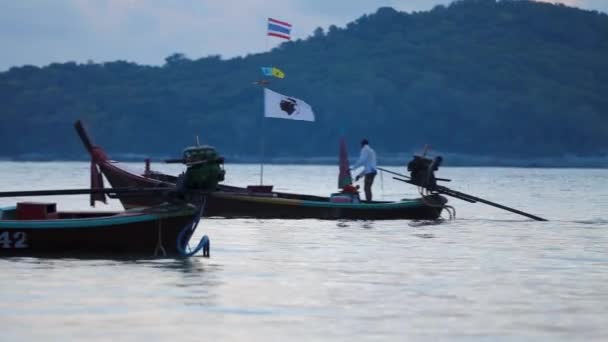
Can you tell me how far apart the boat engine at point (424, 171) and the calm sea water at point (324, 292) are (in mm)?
5192

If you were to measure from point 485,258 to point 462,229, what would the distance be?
7585 millimetres

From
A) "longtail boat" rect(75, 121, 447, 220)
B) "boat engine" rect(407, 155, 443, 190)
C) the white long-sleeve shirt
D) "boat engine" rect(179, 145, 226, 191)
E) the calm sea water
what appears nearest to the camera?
the calm sea water

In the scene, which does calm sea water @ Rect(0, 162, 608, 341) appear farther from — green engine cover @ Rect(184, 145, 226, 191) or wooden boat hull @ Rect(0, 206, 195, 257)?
green engine cover @ Rect(184, 145, 226, 191)

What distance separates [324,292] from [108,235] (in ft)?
16.8

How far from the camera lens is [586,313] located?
14.6m

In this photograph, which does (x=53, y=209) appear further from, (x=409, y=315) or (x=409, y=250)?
(x=409, y=315)

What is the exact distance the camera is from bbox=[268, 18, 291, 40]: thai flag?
35.1 m

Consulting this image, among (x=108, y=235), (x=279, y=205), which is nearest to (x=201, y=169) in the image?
(x=108, y=235)

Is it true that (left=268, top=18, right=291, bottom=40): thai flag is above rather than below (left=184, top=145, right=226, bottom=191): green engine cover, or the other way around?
above

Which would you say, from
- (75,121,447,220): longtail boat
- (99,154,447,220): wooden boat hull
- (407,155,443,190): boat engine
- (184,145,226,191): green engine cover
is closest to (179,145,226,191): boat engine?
(184,145,226,191): green engine cover

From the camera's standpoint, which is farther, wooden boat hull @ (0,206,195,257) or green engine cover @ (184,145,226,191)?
green engine cover @ (184,145,226,191)

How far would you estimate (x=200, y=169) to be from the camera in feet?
65.9

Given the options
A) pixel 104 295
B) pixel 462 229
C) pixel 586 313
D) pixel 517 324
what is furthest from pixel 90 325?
pixel 462 229

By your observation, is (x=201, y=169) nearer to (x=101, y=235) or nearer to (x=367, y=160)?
(x=101, y=235)
